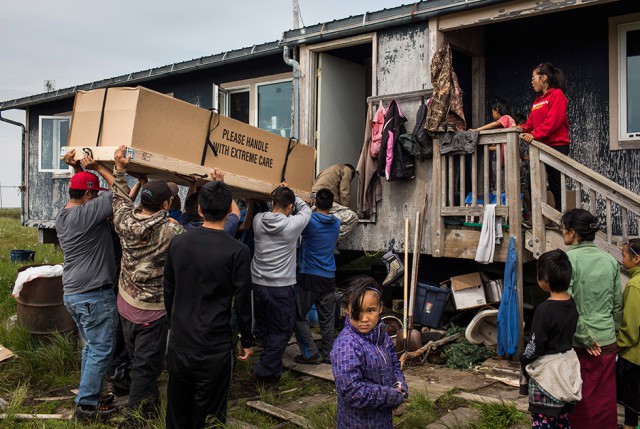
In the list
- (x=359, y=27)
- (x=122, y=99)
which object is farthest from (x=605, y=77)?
(x=122, y=99)

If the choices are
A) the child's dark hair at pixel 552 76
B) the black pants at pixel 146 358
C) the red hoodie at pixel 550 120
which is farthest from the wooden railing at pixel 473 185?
the black pants at pixel 146 358

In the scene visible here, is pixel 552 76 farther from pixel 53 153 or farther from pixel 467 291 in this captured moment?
pixel 53 153

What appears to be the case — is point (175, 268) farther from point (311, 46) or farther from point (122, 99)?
point (311, 46)

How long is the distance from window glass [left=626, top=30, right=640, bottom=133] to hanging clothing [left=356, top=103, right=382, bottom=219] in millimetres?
3084

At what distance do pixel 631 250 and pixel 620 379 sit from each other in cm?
94

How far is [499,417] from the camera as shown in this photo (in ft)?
14.5

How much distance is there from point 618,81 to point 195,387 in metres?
6.15

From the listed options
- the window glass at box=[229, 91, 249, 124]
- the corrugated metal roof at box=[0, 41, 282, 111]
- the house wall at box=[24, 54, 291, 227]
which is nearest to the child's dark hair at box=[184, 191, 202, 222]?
the corrugated metal roof at box=[0, 41, 282, 111]

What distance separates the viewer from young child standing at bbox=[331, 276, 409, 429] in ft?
9.39

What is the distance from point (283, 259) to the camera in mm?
5793

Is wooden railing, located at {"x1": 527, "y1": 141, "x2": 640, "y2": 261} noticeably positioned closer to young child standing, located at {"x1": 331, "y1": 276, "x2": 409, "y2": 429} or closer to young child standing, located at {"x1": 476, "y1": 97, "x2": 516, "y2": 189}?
young child standing, located at {"x1": 476, "y1": 97, "x2": 516, "y2": 189}

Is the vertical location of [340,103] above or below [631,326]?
above

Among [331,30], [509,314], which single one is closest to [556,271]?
[509,314]

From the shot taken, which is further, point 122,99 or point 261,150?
point 261,150
